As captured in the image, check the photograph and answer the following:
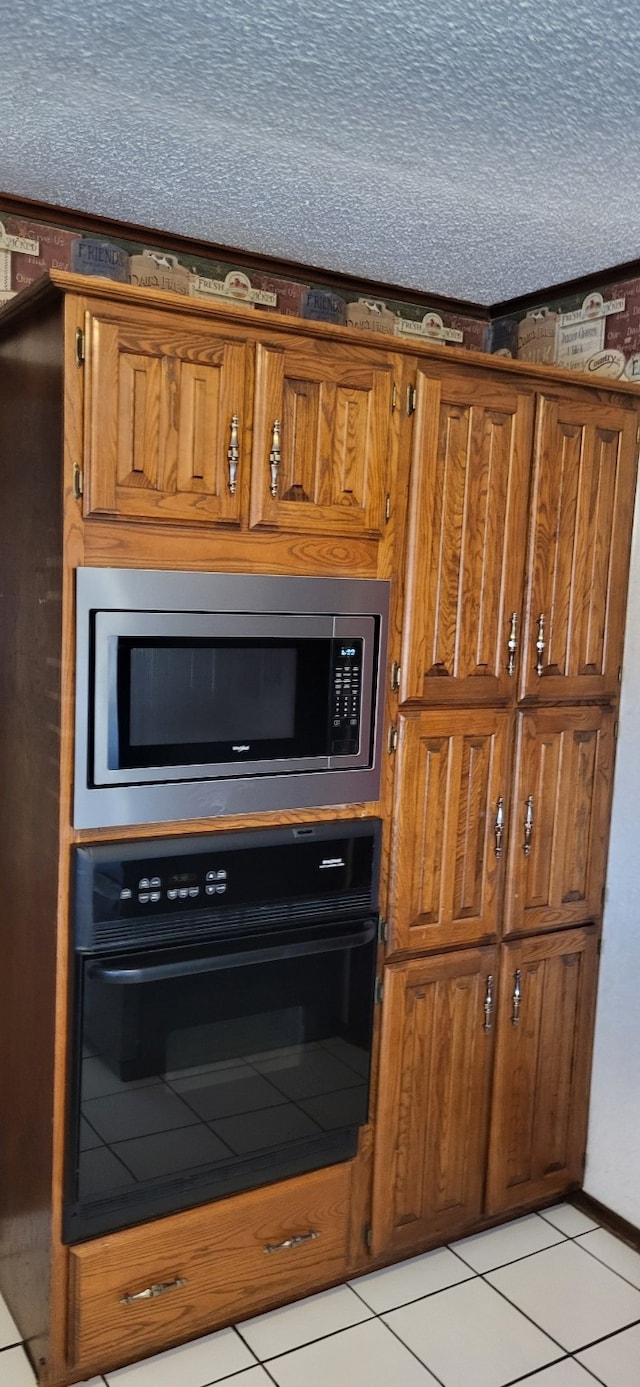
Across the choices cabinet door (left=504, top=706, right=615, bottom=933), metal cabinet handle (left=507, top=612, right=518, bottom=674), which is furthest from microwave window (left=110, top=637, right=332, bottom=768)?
cabinet door (left=504, top=706, right=615, bottom=933)

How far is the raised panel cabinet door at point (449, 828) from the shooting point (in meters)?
2.27

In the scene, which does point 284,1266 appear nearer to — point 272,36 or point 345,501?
point 345,501

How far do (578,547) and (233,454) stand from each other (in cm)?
93

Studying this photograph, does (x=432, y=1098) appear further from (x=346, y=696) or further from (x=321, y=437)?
(x=321, y=437)

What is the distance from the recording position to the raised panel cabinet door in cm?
227

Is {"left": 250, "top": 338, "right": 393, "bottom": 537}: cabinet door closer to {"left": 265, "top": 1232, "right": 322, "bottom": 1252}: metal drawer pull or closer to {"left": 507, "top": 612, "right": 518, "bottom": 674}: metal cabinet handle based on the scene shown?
{"left": 507, "top": 612, "right": 518, "bottom": 674}: metal cabinet handle

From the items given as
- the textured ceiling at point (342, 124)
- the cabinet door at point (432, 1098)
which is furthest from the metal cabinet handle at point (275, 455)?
the cabinet door at point (432, 1098)

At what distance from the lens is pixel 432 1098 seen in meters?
2.41

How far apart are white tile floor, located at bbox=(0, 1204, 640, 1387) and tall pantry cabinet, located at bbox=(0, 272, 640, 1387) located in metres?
0.06

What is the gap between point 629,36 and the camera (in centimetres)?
152

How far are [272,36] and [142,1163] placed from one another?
1.96 meters

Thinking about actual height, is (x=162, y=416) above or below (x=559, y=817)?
above

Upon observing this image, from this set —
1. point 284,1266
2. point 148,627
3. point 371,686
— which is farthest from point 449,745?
point 284,1266

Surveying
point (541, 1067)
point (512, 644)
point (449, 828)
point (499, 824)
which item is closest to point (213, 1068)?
point (449, 828)
